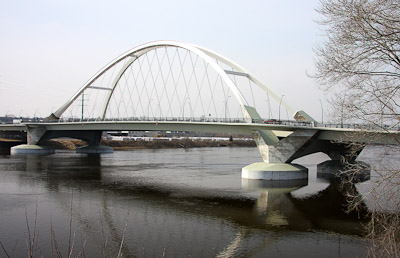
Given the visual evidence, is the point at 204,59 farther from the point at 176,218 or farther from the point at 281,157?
the point at 176,218

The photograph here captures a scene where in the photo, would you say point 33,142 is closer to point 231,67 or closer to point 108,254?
point 231,67

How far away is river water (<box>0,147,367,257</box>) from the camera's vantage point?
15.8m

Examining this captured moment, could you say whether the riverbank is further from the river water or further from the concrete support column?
the river water

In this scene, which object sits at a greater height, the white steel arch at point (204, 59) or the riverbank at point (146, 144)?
the white steel arch at point (204, 59)

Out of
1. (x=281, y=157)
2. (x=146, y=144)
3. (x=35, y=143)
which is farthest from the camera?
(x=146, y=144)

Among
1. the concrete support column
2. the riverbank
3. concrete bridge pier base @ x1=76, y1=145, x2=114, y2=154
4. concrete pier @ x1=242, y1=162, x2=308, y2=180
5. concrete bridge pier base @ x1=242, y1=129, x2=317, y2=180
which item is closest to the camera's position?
concrete pier @ x1=242, y1=162, x2=308, y2=180

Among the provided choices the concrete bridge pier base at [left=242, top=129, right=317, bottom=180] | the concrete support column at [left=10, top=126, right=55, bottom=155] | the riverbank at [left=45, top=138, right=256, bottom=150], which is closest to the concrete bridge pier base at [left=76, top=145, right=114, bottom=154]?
the concrete support column at [left=10, top=126, right=55, bottom=155]

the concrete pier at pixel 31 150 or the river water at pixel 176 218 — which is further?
the concrete pier at pixel 31 150

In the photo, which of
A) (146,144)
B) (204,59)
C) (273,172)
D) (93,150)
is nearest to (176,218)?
(273,172)

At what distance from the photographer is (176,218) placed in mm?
21109

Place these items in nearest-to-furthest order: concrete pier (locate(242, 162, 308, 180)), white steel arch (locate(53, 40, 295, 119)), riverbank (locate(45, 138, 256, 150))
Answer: concrete pier (locate(242, 162, 308, 180)) < white steel arch (locate(53, 40, 295, 119)) < riverbank (locate(45, 138, 256, 150))

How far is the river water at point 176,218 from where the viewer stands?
15.8 m

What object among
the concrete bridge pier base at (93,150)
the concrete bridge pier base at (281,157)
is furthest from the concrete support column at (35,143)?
the concrete bridge pier base at (281,157)

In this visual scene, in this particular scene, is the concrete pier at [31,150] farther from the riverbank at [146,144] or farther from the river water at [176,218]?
the river water at [176,218]
